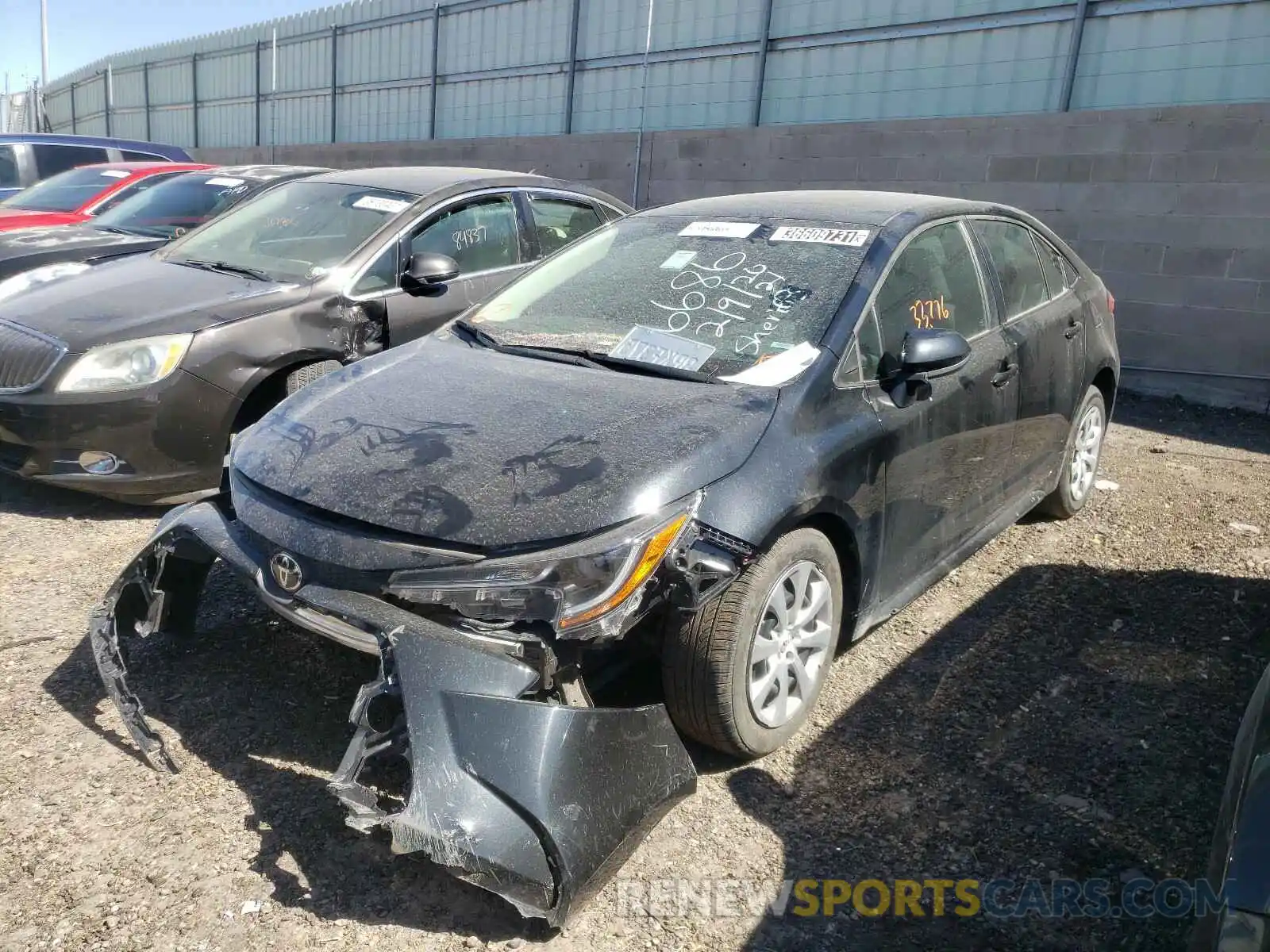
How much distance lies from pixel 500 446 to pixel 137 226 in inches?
219

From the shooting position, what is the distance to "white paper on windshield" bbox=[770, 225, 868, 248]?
141 inches

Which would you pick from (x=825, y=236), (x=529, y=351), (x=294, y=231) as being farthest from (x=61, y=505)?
(x=825, y=236)

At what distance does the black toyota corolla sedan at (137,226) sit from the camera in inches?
246

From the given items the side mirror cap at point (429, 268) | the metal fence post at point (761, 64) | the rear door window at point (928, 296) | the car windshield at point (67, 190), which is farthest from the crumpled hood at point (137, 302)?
the metal fence post at point (761, 64)

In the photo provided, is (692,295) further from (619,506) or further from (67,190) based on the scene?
(67,190)

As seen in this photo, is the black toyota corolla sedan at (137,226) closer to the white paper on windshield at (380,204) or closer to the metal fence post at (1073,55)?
the white paper on windshield at (380,204)

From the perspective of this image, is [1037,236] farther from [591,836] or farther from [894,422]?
[591,836]

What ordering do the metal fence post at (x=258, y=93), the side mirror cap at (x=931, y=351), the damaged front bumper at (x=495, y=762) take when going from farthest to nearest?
the metal fence post at (x=258, y=93), the side mirror cap at (x=931, y=351), the damaged front bumper at (x=495, y=762)

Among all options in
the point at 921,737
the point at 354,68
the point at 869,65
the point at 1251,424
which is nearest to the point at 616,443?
the point at 921,737

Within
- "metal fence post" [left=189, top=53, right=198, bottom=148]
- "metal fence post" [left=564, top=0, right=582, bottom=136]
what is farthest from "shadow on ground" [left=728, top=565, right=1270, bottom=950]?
"metal fence post" [left=189, top=53, right=198, bottom=148]

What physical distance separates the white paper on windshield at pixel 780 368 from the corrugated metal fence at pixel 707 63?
6.39 meters

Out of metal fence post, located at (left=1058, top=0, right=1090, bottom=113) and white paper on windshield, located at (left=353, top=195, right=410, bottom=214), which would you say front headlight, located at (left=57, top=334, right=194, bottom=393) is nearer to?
white paper on windshield, located at (left=353, top=195, right=410, bottom=214)

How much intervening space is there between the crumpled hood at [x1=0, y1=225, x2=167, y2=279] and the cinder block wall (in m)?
6.00

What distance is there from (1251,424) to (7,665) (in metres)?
7.64
